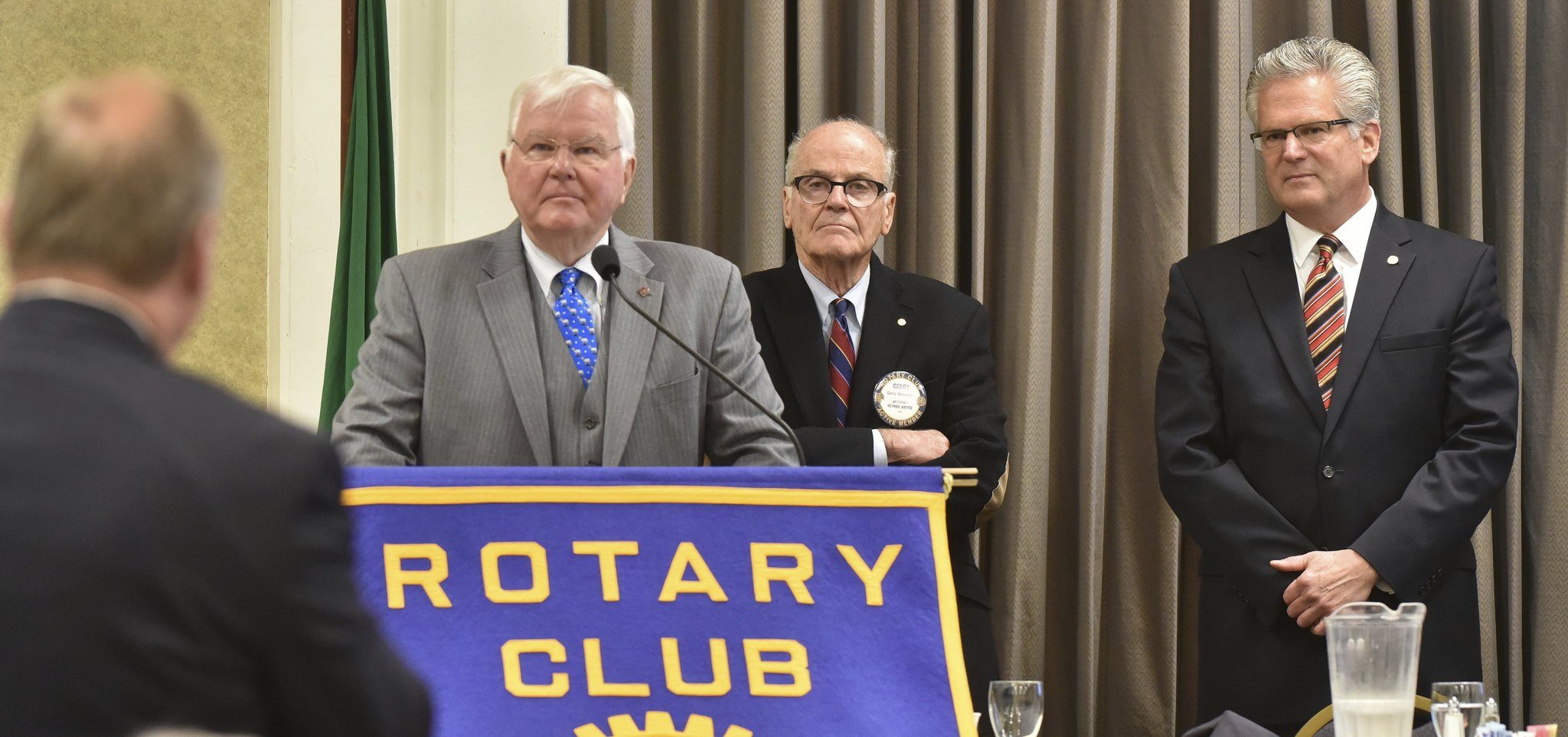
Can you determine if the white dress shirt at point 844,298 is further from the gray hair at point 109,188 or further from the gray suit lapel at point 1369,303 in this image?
the gray hair at point 109,188

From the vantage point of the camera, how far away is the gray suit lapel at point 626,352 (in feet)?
7.59

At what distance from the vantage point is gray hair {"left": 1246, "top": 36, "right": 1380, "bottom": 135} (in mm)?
3166

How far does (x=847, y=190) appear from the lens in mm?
3271

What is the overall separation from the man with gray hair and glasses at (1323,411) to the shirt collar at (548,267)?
1.29 m

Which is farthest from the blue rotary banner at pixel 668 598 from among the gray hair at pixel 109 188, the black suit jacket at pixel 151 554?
the gray hair at pixel 109 188

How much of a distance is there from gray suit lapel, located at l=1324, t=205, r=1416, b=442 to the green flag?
1.99 m

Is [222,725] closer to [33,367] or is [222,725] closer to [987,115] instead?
[33,367]

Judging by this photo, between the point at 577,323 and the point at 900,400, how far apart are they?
0.90m

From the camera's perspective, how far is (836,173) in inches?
129

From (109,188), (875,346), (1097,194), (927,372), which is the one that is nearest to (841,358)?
(875,346)

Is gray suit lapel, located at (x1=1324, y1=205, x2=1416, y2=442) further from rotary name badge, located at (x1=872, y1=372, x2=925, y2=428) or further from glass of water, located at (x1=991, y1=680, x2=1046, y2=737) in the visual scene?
glass of water, located at (x1=991, y1=680, x2=1046, y2=737)

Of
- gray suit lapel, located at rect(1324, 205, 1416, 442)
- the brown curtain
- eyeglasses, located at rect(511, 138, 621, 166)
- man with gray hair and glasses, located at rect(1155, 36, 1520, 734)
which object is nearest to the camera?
eyeglasses, located at rect(511, 138, 621, 166)

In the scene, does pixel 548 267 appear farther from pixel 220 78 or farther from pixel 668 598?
pixel 220 78

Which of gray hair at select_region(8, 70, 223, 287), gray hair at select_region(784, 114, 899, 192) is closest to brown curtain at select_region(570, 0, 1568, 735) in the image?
gray hair at select_region(784, 114, 899, 192)
